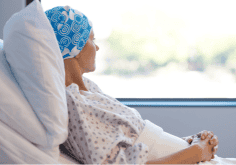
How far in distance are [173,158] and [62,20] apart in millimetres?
645

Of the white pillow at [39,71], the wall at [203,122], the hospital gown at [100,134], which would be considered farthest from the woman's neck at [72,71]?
the wall at [203,122]

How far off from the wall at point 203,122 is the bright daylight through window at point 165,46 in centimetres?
21

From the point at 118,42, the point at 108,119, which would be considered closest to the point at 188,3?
the point at 118,42

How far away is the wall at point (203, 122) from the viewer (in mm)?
1724

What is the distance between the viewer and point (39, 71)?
0.57m

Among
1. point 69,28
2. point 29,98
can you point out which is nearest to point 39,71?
point 29,98

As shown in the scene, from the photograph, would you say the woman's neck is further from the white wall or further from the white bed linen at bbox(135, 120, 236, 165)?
the white wall

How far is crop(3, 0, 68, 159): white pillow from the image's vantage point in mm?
564

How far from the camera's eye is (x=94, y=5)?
185cm

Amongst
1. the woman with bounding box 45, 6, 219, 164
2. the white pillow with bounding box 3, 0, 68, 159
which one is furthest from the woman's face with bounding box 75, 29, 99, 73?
the white pillow with bounding box 3, 0, 68, 159

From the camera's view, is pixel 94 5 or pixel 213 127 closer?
pixel 213 127

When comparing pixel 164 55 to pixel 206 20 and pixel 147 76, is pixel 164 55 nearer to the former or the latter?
Answer: pixel 147 76

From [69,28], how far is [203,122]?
137 centimetres

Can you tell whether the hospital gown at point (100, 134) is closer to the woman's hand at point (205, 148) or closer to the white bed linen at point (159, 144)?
the white bed linen at point (159, 144)
